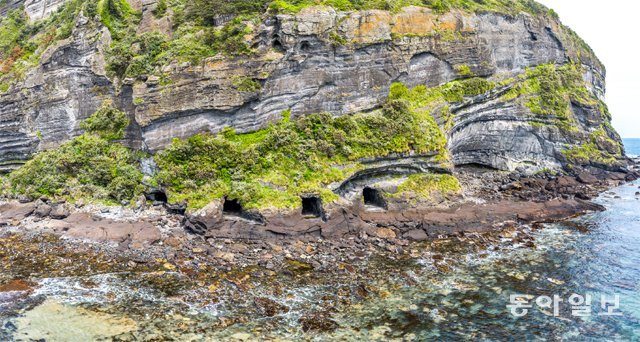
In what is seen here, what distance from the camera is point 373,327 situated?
16.5 m

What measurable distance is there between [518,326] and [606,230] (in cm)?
1941

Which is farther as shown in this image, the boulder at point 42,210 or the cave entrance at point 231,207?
the boulder at point 42,210

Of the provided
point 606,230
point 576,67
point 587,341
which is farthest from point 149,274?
point 576,67

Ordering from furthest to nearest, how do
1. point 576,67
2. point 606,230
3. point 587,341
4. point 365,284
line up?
1. point 576,67
2. point 606,230
3. point 365,284
4. point 587,341

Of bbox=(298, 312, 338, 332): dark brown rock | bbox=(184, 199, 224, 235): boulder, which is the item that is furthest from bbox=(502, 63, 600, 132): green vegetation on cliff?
bbox=(298, 312, 338, 332): dark brown rock

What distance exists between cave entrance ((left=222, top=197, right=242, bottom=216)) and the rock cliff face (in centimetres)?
614

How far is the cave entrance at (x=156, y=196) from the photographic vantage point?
31625mm

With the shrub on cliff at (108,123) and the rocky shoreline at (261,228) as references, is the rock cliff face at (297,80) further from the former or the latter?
the rocky shoreline at (261,228)

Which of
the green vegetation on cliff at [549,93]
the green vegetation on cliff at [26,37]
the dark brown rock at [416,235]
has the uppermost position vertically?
the green vegetation on cliff at [26,37]

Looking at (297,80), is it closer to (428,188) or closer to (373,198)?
(373,198)

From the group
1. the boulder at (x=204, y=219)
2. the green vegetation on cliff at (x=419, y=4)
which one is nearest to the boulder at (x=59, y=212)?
the boulder at (x=204, y=219)

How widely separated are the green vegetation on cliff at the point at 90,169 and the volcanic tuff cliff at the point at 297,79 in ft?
4.60

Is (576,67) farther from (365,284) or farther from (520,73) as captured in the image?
(365,284)

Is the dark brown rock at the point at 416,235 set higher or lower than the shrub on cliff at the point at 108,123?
lower
